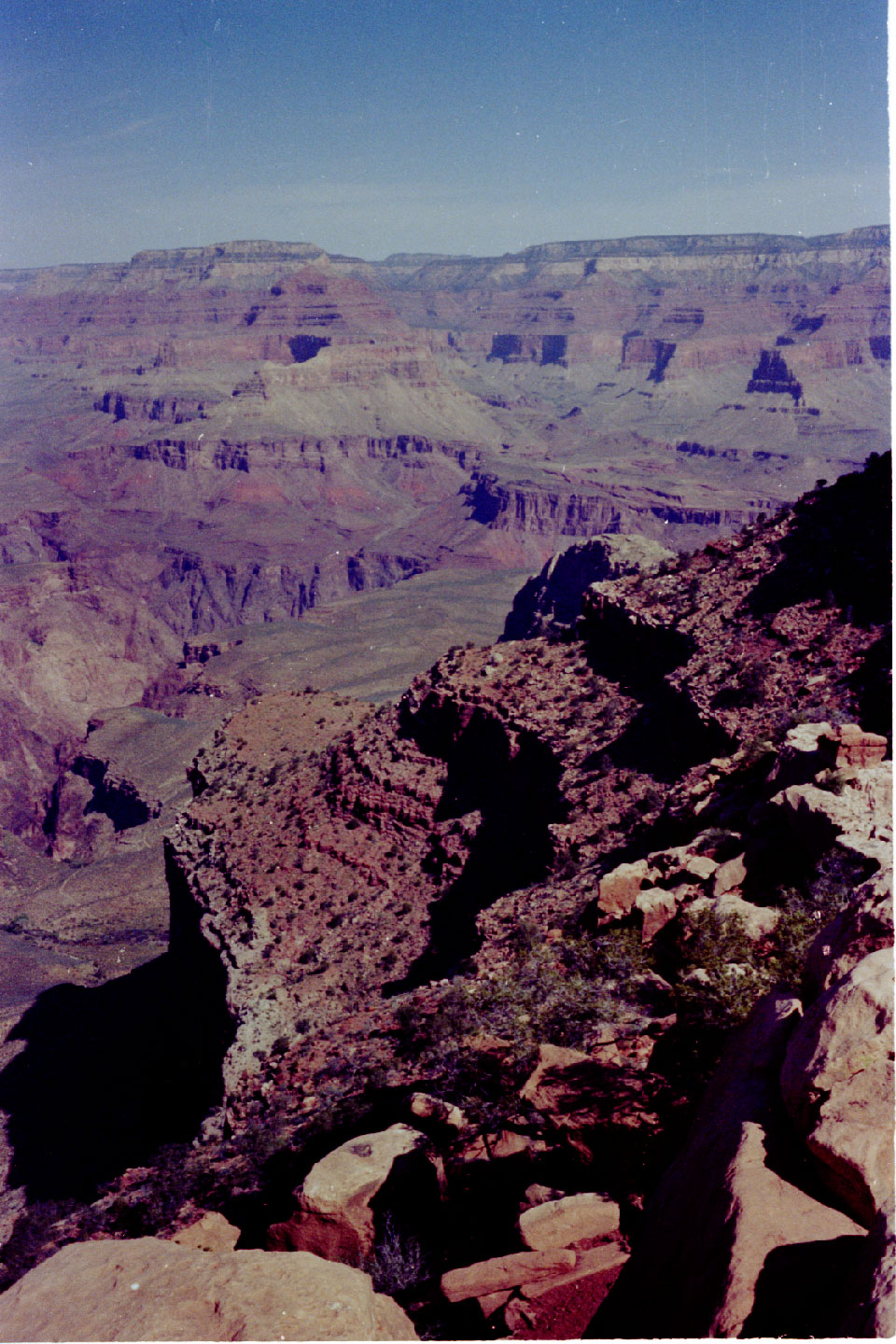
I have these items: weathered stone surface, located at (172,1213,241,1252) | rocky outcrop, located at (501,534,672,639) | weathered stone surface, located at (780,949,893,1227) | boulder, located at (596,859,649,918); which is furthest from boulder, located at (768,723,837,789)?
rocky outcrop, located at (501,534,672,639)

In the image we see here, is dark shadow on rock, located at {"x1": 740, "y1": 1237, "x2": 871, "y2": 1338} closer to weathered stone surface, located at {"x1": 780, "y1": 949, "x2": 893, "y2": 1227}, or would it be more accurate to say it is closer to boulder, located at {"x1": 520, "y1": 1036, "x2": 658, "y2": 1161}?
weathered stone surface, located at {"x1": 780, "y1": 949, "x2": 893, "y2": 1227}

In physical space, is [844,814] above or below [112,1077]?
above

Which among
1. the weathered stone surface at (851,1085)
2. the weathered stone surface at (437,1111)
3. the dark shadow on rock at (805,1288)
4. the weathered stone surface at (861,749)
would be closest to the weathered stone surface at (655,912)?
the weathered stone surface at (861,749)

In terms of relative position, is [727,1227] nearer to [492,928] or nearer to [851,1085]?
[851,1085]

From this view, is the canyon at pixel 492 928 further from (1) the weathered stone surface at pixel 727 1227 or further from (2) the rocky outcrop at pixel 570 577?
(2) the rocky outcrop at pixel 570 577

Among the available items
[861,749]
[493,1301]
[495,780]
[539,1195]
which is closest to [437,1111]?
[539,1195]

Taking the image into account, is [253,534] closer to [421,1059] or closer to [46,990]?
[46,990]
